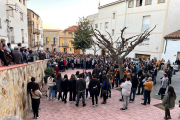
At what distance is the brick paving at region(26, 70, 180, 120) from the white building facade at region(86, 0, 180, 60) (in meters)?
14.7

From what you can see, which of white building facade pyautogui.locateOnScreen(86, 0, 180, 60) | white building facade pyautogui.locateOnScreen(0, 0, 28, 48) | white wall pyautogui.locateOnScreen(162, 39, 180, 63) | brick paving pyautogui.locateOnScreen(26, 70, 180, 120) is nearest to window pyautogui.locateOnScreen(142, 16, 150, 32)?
white building facade pyautogui.locateOnScreen(86, 0, 180, 60)

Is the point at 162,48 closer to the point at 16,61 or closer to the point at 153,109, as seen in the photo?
the point at 153,109

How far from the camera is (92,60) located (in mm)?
15391

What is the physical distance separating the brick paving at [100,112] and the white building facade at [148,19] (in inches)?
580

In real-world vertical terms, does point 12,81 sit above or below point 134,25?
below

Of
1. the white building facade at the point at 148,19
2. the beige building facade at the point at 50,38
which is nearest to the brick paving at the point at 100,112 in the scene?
the white building facade at the point at 148,19

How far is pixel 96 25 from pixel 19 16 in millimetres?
17181

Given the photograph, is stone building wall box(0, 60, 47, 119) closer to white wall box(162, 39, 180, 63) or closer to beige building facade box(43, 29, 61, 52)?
white wall box(162, 39, 180, 63)

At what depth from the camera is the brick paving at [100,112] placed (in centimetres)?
499

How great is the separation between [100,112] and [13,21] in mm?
16897

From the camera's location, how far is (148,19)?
18.8m

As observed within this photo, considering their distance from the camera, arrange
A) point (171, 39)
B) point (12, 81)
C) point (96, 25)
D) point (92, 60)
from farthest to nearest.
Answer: point (96, 25) → point (171, 39) → point (92, 60) → point (12, 81)

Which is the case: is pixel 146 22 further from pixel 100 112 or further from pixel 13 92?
pixel 13 92

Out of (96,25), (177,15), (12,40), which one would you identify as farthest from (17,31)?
(177,15)
